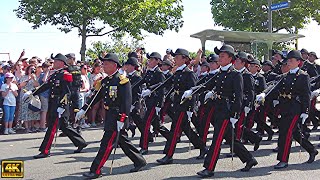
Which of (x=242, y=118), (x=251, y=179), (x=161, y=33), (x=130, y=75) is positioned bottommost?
(x=251, y=179)

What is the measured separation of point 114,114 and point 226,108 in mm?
1782

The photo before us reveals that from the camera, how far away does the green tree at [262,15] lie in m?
35.6

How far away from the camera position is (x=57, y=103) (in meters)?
9.59

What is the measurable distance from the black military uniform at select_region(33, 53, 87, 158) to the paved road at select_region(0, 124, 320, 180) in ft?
1.12

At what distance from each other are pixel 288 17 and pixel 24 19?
18762mm

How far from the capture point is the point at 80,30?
28078 mm

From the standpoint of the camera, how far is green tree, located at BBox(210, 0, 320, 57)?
117 ft

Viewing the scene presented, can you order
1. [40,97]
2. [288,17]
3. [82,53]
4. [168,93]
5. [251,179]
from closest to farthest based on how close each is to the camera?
1. [251,179]
2. [168,93]
3. [40,97]
4. [82,53]
5. [288,17]

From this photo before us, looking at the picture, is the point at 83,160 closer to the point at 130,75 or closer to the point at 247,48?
the point at 130,75

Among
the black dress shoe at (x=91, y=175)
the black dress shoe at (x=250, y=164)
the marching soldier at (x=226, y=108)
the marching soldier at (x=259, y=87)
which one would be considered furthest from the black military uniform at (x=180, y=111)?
the marching soldier at (x=259, y=87)

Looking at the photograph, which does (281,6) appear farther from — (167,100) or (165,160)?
(165,160)

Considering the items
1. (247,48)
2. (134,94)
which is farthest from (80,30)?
(134,94)

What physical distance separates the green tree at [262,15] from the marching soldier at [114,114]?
94.2ft

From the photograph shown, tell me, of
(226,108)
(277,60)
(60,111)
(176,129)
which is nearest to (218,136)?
(226,108)
